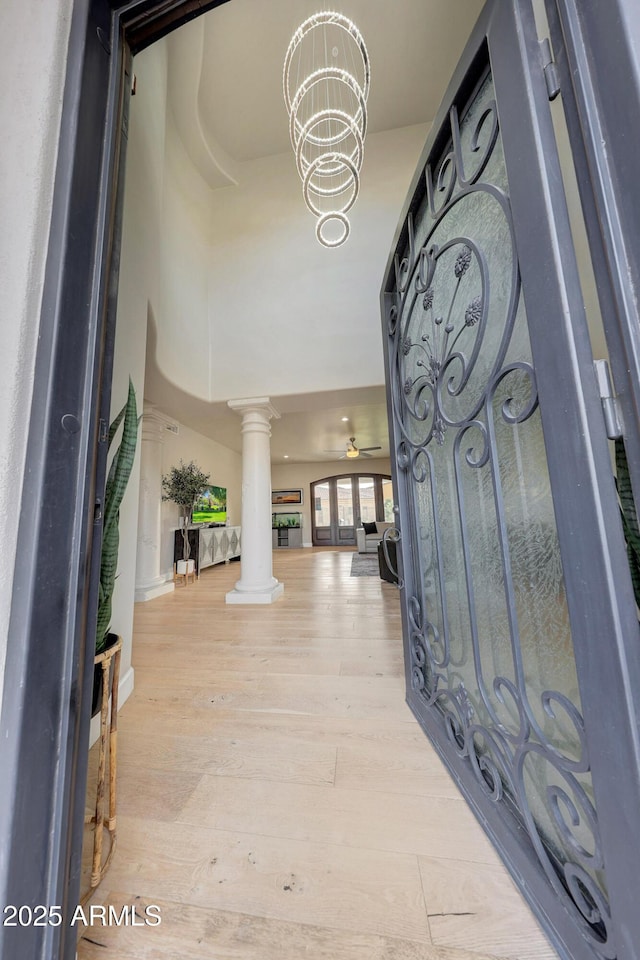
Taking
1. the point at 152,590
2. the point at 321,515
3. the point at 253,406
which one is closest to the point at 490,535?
the point at 253,406

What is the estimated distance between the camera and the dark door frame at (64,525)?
493 millimetres

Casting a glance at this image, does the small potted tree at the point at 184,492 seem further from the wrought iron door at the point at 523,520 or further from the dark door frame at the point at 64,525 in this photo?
the dark door frame at the point at 64,525

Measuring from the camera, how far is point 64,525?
57cm

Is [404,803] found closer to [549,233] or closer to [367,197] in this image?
[549,233]

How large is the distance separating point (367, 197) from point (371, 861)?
193 inches

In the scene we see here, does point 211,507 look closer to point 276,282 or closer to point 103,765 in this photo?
point 276,282

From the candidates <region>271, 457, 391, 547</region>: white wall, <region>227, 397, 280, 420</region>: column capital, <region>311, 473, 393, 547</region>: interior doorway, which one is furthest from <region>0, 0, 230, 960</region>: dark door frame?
<region>311, 473, 393, 547</region>: interior doorway

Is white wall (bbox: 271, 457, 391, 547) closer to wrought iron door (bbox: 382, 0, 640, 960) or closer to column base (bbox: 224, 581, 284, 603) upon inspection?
column base (bbox: 224, 581, 284, 603)

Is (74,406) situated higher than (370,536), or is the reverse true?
(74,406)

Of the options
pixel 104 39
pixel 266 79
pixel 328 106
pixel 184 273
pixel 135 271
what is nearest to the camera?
pixel 104 39

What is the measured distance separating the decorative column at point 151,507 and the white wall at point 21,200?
3.49 m

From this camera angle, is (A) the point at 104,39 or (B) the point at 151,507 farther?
(B) the point at 151,507

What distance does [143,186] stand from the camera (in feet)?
6.53

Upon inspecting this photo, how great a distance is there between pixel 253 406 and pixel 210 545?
284 cm
